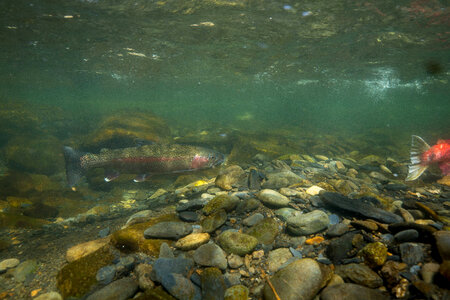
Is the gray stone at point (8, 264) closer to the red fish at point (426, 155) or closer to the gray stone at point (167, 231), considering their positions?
the gray stone at point (167, 231)

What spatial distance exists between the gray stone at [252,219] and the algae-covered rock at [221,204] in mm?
398

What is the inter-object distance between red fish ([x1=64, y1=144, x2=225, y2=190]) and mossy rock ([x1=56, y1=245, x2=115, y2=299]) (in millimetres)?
4250

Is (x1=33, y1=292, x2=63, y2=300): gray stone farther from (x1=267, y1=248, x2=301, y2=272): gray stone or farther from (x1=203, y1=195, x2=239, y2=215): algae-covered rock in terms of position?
(x1=267, y1=248, x2=301, y2=272): gray stone

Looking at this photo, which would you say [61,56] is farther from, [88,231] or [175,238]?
[175,238]

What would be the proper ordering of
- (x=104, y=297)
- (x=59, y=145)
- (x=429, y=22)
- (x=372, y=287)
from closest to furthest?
(x=372, y=287) < (x=104, y=297) < (x=429, y=22) < (x=59, y=145)

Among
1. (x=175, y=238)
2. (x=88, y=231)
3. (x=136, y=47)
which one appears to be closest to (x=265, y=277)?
(x=175, y=238)

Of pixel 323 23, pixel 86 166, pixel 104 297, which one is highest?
pixel 323 23

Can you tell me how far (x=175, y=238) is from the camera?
9.98 feet

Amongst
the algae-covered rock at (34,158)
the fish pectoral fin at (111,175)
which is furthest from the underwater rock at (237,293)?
the algae-covered rock at (34,158)

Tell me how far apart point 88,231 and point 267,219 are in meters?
3.78

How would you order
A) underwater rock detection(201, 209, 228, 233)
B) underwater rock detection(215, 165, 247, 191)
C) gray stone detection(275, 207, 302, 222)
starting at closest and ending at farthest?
underwater rock detection(201, 209, 228, 233)
gray stone detection(275, 207, 302, 222)
underwater rock detection(215, 165, 247, 191)

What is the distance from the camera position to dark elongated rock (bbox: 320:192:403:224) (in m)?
3.11

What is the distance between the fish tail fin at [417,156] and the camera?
197 inches

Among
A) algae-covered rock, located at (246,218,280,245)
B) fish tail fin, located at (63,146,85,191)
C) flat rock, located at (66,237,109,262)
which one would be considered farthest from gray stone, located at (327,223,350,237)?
fish tail fin, located at (63,146,85,191)
